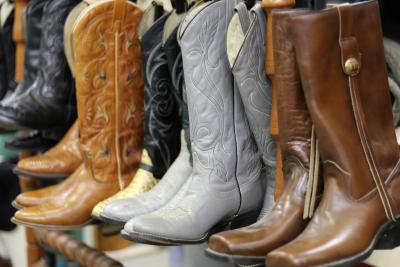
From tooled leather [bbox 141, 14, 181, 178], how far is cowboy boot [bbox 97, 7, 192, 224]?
0.05 m

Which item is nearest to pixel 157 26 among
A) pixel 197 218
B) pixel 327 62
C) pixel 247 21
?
pixel 247 21

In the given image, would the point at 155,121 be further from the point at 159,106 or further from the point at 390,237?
the point at 390,237

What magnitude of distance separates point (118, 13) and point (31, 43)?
0.54 metres

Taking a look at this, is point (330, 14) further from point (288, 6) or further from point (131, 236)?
point (131, 236)

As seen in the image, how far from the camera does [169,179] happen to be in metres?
1.34

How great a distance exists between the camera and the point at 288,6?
3.34 feet

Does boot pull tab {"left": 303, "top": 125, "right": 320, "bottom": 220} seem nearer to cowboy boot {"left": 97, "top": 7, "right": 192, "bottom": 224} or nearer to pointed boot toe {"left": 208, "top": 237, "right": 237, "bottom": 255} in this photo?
pointed boot toe {"left": 208, "top": 237, "right": 237, "bottom": 255}

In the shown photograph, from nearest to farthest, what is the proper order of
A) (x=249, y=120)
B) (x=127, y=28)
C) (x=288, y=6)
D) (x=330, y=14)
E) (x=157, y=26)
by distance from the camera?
(x=330, y=14) → (x=288, y=6) → (x=249, y=120) → (x=157, y=26) → (x=127, y=28)

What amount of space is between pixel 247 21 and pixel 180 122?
1.24ft

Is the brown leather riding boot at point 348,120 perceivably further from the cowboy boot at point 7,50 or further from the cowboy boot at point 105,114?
the cowboy boot at point 7,50

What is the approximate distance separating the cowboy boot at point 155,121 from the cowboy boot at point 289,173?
0.42 metres

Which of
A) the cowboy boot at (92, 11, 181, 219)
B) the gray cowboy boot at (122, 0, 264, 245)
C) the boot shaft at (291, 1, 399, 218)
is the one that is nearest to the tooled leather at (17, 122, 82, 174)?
the cowboy boot at (92, 11, 181, 219)

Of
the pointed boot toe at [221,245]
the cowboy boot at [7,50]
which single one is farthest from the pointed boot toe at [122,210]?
the cowboy boot at [7,50]

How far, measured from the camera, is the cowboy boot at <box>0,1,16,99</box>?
6.93ft
